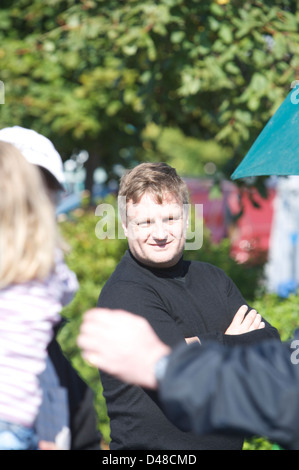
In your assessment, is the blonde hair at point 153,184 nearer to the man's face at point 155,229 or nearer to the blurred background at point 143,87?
the man's face at point 155,229

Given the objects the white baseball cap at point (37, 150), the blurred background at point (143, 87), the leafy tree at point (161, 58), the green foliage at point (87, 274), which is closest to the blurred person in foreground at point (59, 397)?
the white baseball cap at point (37, 150)

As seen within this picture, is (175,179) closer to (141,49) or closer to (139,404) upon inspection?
(139,404)

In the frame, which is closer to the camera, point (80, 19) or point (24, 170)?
point (24, 170)

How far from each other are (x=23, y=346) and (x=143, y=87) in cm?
343

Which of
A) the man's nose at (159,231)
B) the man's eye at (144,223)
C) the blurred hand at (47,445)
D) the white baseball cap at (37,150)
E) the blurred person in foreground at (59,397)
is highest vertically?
the white baseball cap at (37,150)

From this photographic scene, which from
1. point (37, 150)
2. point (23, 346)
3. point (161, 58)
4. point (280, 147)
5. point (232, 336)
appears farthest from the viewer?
point (161, 58)

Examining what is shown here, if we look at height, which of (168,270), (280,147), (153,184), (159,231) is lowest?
(168,270)

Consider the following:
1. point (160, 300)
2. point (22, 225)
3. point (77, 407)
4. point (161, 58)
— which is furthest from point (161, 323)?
point (161, 58)

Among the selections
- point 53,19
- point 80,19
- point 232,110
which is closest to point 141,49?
point 80,19

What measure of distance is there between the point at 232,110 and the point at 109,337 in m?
3.29

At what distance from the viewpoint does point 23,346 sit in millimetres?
1496

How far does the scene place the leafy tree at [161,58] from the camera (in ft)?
13.4

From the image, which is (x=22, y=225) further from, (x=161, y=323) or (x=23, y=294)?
(x=161, y=323)
